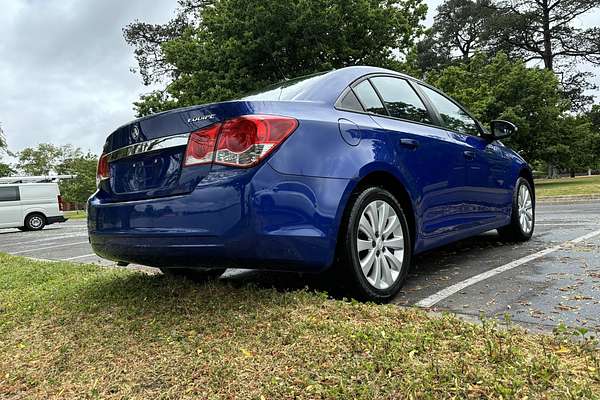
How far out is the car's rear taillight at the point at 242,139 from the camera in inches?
95.8

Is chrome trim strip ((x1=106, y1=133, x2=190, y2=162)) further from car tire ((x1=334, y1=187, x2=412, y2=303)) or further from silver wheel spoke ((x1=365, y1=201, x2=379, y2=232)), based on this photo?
silver wheel spoke ((x1=365, y1=201, x2=379, y2=232))

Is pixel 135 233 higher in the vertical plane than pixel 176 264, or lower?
higher

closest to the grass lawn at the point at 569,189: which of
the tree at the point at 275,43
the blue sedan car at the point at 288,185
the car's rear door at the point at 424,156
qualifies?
the tree at the point at 275,43

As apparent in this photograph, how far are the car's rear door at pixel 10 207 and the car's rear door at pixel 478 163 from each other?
57.2 feet

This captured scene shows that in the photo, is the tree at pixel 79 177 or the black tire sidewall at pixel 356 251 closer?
the black tire sidewall at pixel 356 251

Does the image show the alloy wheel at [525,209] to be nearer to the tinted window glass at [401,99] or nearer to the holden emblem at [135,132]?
the tinted window glass at [401,99]

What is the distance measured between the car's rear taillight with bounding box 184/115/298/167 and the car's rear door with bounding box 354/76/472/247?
2.76ft

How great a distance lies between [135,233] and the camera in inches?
106

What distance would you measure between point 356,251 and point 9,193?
1803 cm

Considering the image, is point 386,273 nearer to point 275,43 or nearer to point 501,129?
point 501,129

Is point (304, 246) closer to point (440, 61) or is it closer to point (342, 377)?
point (342, 377)

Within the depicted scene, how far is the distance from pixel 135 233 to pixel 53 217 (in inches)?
695

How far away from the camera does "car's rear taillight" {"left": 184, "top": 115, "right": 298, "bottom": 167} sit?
2434 millimetres

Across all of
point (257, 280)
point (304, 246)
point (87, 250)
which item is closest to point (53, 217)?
point (87, 250)
